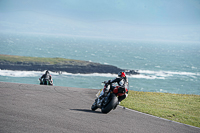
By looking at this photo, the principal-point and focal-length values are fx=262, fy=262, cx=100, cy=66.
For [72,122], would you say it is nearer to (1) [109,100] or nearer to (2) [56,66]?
(1) [109,100]

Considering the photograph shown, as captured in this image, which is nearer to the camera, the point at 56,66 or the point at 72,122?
the point at 72,122

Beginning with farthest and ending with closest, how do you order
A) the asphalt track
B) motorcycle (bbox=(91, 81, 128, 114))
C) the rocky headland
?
the rocky headland < motorcycle (bbox=(91, 81, 128, 114)) < the asphalt track

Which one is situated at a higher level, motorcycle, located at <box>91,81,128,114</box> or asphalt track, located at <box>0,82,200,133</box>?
motorcycle, located at <box>91,81,128,114</box>

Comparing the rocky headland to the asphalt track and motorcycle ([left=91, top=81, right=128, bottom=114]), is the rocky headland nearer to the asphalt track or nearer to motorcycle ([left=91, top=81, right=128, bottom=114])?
motorcycle ([left=91, top=81, right=128, bottom=114])

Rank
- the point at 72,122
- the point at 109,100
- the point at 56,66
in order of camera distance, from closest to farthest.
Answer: the point at 72,122, the point at 109,100, the point at 56,66

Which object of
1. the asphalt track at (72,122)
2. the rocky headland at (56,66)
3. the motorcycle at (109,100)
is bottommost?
the asphalt track at (72,122)

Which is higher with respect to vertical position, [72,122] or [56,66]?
[56,66]

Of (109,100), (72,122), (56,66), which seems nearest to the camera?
(72,122)

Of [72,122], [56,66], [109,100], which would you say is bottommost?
[72,122]

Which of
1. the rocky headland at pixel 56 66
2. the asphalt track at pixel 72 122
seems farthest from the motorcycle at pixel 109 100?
the rocky headland at pixel 56 66

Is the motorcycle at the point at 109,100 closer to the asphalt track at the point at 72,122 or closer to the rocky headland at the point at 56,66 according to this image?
the asphalt track at the point at 72,122

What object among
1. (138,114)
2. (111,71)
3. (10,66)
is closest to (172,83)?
(111,71)

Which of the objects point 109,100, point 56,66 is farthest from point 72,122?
point 56,66

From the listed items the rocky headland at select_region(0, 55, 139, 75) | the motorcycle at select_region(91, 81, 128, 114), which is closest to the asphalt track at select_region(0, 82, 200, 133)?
the motorcycle at select_region(91, 81, 128, 114)
